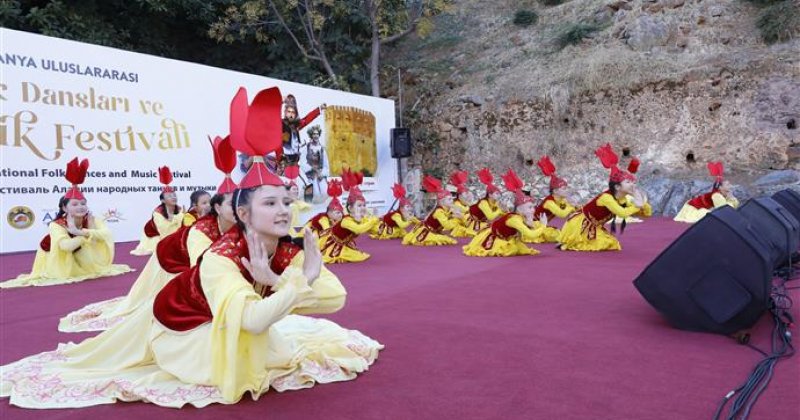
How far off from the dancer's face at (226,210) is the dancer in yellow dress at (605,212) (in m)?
4.09

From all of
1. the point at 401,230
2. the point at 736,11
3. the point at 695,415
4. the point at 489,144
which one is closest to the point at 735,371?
the point at 695,415

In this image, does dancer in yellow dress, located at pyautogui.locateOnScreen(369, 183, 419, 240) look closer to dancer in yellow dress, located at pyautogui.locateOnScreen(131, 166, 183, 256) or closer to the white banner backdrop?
the white banner backdrop

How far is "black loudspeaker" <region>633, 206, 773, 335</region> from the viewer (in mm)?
2396

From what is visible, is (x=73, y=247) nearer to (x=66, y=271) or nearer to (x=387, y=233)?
(x=66, y=271)

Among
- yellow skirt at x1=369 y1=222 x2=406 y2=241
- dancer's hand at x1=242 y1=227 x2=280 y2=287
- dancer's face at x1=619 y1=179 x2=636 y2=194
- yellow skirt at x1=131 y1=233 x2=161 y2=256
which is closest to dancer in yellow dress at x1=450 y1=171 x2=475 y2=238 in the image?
yellow skirt at x1=369 y1=222 x2=406 y2=241

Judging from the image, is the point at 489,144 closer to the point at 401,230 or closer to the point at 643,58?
the point at 643,58

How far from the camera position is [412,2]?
49.2 feet

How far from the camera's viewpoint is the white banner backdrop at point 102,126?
23.9ft

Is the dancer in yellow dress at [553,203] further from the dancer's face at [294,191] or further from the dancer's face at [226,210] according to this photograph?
the dancer's face at [226,210]

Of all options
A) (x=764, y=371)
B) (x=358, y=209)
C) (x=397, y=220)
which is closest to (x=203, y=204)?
(x=358, y=209)

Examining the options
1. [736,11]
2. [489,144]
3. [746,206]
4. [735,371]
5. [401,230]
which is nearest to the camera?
[735,371]

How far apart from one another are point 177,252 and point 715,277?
106 inches

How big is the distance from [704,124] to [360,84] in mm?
8642

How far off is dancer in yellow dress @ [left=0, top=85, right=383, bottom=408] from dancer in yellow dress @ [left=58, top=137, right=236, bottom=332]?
591mm
